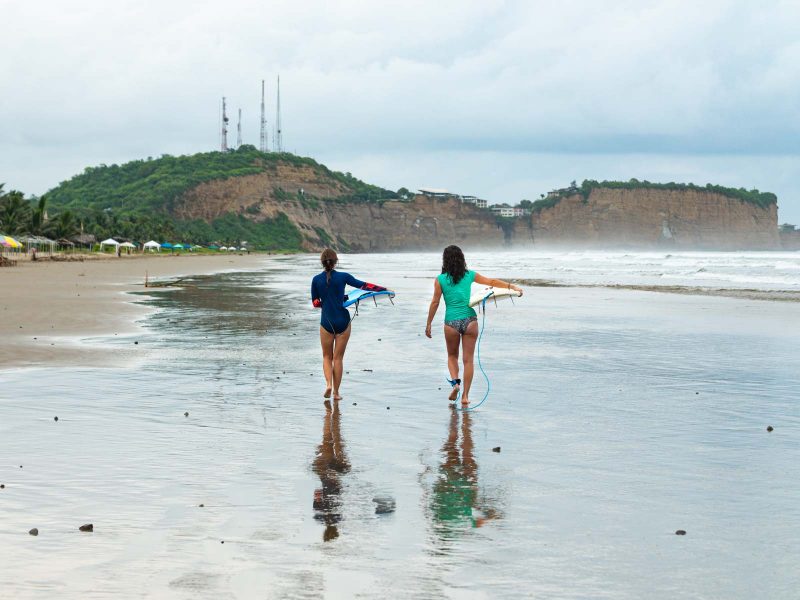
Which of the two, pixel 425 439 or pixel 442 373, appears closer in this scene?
pixel 425 439

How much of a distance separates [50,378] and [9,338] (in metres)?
5.05

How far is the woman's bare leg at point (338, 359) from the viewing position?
10180 mm

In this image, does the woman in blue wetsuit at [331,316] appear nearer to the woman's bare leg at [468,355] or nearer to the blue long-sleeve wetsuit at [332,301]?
the blue long-sleeve wetsuit at [332,301]

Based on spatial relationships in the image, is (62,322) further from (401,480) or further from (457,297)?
(401,480)

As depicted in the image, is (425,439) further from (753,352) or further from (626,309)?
(626,309)

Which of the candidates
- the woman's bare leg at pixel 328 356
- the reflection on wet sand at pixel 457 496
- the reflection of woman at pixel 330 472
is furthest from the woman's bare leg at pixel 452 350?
the reflection on wet sand at pixel 457 496

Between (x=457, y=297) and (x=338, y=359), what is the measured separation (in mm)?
1532

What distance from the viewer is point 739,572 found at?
4.61m

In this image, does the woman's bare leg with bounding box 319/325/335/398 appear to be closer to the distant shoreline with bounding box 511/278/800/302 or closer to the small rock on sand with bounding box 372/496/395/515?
the small rock on sand with bounding box 372/496/395/515

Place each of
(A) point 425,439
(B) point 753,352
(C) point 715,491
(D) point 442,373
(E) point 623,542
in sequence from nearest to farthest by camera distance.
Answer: (E) point 623,542
(C) point 715,491
(A) point 425,439
(D) point 442,373
(B) point 753,352

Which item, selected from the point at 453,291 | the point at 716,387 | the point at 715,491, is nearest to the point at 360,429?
the point at 453,291

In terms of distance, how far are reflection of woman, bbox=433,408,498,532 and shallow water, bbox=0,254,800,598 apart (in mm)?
26

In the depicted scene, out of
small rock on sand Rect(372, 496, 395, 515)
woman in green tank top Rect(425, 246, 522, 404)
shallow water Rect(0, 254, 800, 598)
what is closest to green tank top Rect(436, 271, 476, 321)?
woman in green tank top Rect(425, 246, 522, 404)

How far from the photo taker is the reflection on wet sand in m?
5.41
